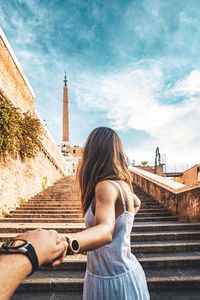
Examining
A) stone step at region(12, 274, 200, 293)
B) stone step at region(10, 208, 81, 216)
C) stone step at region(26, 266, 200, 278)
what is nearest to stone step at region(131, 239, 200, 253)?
stone step at region(26, 266, 200, 278)

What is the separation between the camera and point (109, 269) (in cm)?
113

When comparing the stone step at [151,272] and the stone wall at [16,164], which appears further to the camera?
the stone wall at [16,164]

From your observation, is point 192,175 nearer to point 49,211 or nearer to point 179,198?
point 179,198

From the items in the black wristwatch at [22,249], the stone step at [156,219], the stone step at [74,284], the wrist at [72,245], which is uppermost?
the black wristwatch at [22,249]

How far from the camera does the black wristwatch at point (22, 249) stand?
23.0 inches

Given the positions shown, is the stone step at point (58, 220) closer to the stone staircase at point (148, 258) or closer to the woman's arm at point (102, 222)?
the stone staircase at point (148, 258)

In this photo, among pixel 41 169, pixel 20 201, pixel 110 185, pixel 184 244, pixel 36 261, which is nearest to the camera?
pixel 36 261

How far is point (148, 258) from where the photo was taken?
3.81 metres

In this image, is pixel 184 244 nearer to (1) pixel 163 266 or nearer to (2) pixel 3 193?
(1) pixel 163 266

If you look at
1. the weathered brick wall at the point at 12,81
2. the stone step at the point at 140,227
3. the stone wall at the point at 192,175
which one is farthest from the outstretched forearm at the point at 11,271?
the stone wall at the point at 192,175

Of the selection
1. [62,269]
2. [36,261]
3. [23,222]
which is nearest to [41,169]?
[23,222]

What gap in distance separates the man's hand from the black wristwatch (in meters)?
0.01

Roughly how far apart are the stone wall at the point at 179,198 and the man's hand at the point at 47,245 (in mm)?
5047

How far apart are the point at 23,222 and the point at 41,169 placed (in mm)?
4510
